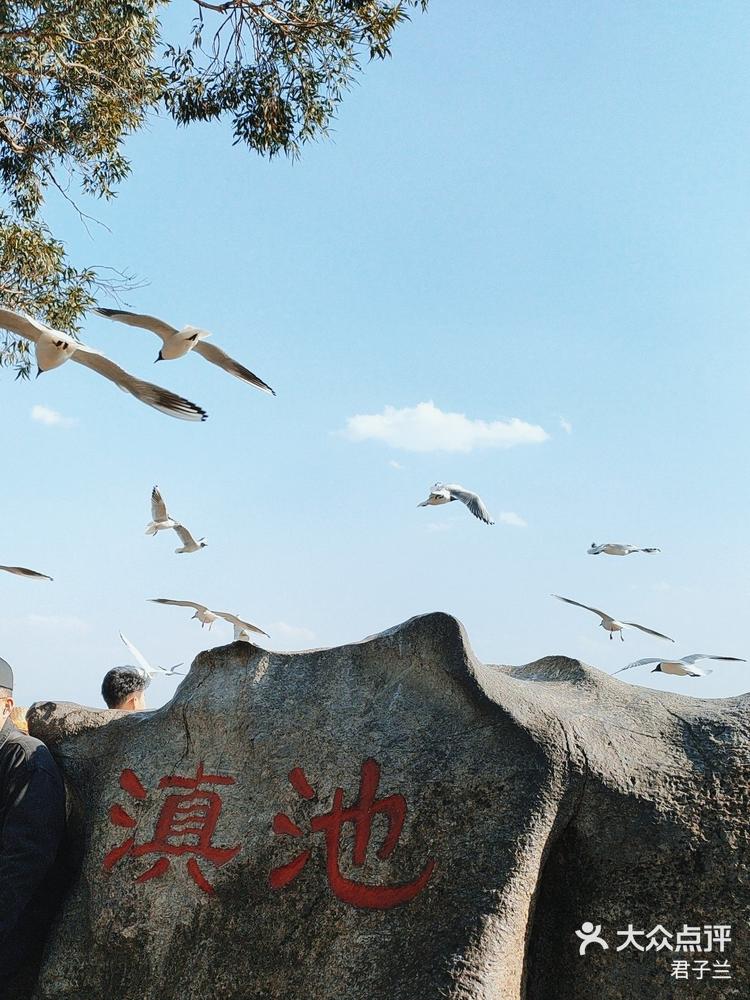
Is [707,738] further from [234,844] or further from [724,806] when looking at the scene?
[234,844]

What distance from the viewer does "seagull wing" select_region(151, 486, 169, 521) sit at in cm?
726

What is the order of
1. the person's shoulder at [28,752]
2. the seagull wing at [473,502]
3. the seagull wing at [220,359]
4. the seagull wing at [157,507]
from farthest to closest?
the seagull wing at [157,507], the seagull wing at [473,502], the seagull wing at [220,359], the person's shoulder at [28,752]

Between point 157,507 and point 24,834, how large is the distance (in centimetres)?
405

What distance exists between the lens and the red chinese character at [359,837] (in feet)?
10.5

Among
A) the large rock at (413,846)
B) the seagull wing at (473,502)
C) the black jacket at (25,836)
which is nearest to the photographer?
the large rock at (413,846)

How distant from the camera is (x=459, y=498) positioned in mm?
6668

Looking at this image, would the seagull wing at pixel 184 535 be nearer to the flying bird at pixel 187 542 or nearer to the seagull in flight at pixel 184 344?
the flying bird at pixel 187 542

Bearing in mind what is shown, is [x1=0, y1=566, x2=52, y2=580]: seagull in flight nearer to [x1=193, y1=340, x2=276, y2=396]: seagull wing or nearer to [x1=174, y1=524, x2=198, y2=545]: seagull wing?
[x1=193, y1=340, x2=276, y2=396]: seagull wing

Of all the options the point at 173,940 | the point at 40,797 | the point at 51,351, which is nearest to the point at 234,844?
the point at 173,940

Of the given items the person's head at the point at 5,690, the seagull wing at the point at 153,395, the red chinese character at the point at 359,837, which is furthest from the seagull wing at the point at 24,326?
the red chinese character at the point at 359,837

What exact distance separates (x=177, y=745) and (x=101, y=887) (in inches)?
21.6

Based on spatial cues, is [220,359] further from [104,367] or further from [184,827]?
[184,827]

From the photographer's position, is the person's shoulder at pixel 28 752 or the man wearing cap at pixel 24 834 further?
the person's shoulder at pixel 28 752

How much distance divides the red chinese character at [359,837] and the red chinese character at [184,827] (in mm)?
229
